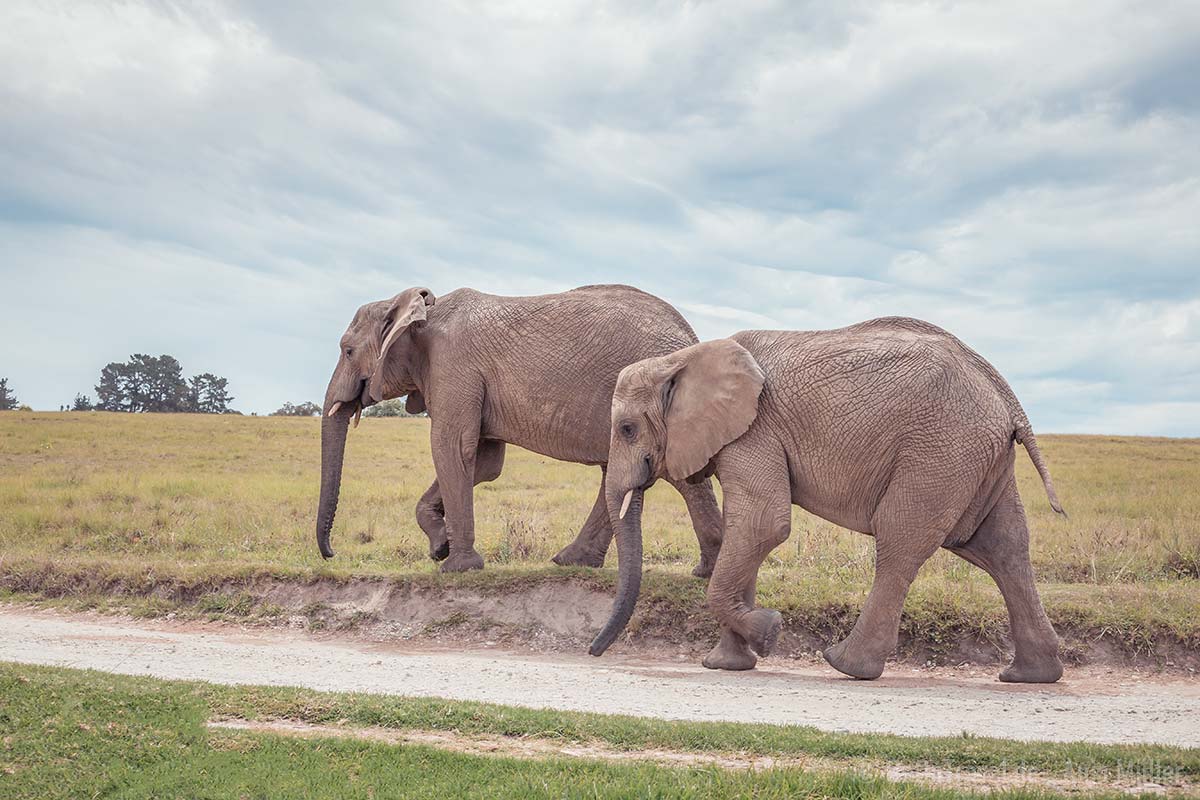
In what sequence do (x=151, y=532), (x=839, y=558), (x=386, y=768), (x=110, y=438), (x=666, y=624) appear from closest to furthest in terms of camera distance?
(x=386, y=768), (x=666, y=624), (x=839, y=558), (x=151, y=532), (x=110, y=438)

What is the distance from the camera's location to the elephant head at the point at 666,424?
31.6 ft

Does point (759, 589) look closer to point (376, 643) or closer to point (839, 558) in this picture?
point (839, 558)

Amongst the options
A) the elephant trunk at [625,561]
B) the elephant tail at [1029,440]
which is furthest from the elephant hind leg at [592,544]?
the elephant tail at [1029,440]

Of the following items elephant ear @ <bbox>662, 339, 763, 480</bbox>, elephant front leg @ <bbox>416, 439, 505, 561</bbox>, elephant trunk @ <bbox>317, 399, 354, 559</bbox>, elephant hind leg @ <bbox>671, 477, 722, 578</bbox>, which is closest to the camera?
elephant ear @ <bbox>662, 339, 763, 480</bbox>

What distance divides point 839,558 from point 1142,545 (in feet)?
16.1

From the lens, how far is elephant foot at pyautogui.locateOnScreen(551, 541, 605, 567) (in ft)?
43.2

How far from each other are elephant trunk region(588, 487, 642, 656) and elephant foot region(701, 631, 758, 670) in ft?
3.19

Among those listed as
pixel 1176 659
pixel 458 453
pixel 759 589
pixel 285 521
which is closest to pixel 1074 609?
pixel 1176 659

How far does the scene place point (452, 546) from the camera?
12680 millimetres

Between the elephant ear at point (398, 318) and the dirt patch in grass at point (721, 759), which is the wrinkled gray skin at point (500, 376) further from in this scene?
the dirt patch in grass at point (721, 759)

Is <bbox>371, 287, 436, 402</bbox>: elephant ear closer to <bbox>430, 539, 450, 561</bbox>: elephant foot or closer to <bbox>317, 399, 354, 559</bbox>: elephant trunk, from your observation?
<bbox>317, 399, 354, 559</bbox>: elephant trunk

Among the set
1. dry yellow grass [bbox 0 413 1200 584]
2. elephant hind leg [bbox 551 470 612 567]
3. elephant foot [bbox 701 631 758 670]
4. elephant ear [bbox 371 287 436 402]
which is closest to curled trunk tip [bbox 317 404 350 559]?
dry yellow grass [bbox 0 413 1200 584]

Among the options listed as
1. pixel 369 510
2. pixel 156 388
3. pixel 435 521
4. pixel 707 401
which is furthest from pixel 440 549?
pixel 156 388

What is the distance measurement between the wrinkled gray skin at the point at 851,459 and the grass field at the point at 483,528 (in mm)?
1740
